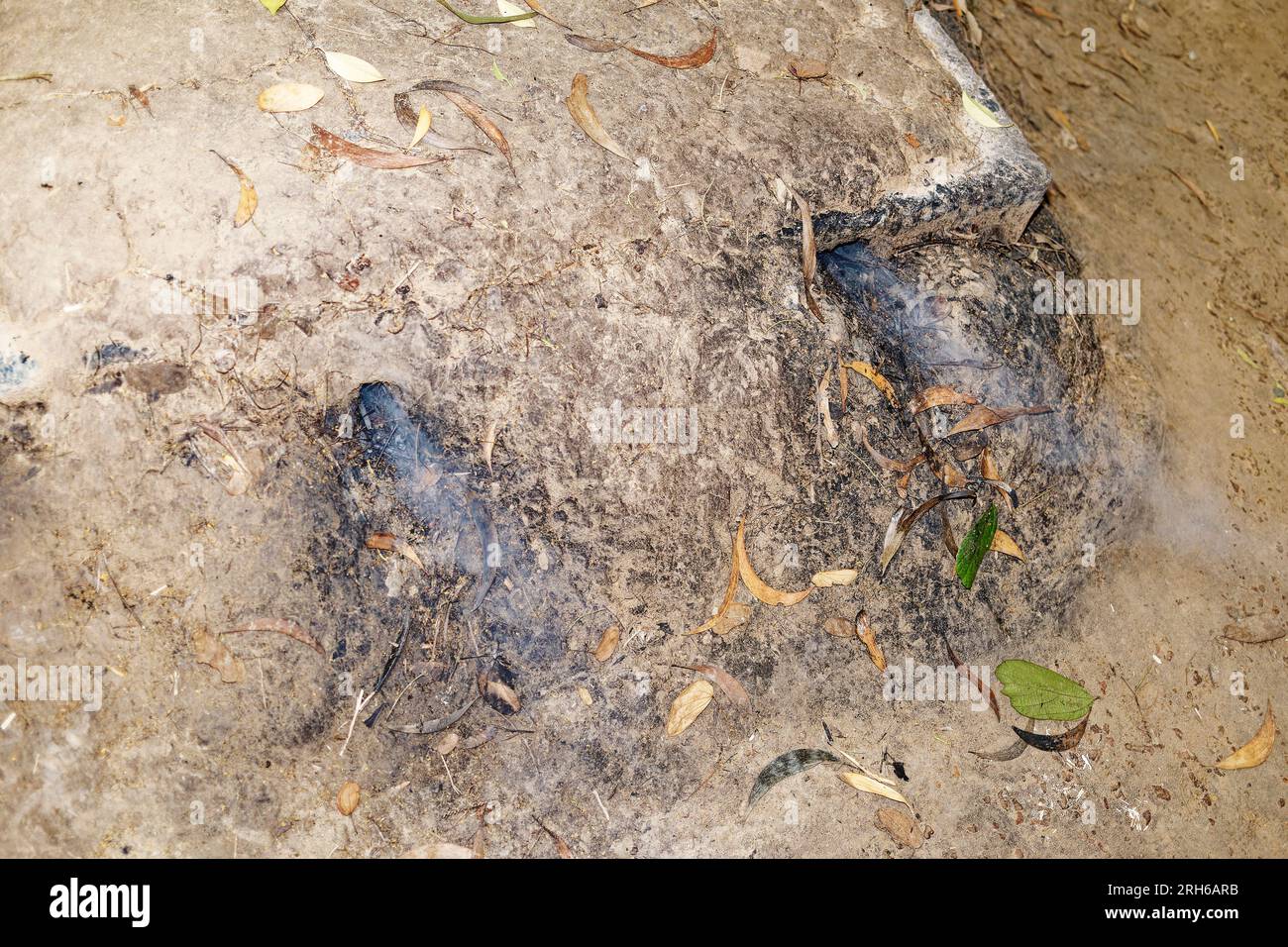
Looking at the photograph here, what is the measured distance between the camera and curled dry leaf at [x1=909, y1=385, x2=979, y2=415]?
8.08 feet

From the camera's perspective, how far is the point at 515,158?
2.17m

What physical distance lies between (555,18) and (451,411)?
1.18 m

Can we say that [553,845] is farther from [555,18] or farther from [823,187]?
[555,18]

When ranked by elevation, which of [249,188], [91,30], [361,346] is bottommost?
[361,346]

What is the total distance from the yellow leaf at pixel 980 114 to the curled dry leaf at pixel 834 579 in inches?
56.2

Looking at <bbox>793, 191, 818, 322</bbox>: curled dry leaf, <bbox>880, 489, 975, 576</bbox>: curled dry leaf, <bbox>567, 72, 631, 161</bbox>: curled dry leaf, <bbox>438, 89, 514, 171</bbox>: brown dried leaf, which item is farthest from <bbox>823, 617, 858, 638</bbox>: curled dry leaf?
<bbox>438, 89, 514, 171</bbox>: brown dried leaf

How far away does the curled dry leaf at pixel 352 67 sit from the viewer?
2.18 meters

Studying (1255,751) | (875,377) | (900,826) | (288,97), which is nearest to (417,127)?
(288,97)

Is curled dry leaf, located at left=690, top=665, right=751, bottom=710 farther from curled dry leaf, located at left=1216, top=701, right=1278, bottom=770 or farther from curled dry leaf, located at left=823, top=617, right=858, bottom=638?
curled dry leaf, located at left=1216, top=701, right=1278, bottom=770

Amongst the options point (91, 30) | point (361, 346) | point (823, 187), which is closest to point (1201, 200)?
point (823, 187)

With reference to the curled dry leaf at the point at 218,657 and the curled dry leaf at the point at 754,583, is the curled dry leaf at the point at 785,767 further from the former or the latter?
the curled dry leaf at the point at 218,657

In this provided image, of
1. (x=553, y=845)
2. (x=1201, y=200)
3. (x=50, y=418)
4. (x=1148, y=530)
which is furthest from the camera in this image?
(x=1201, y=200)

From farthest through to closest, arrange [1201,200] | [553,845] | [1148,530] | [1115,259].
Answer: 1. [1201,200]
2. [1115,259]
3. [1148,530]
4. [553,845]

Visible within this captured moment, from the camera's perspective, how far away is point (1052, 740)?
2.45 m
